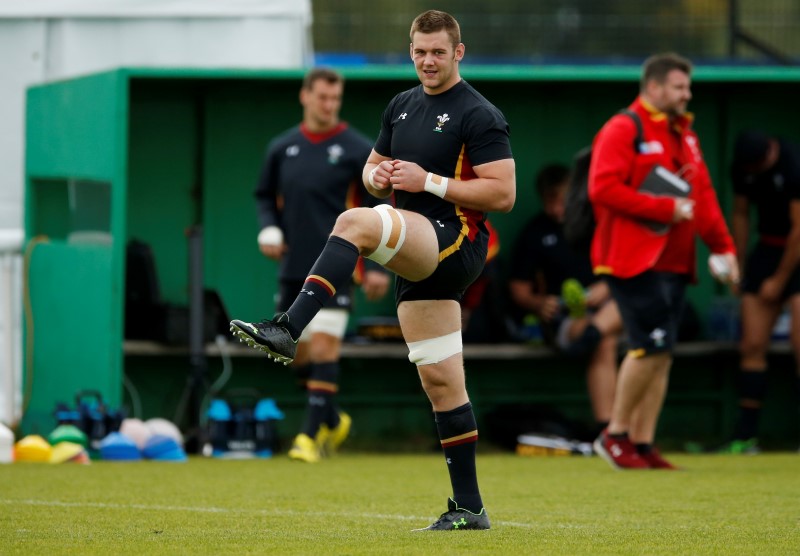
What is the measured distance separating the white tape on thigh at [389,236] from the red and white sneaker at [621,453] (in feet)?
13.0

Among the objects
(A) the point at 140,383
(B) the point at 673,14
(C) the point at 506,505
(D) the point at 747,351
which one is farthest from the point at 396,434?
(B) the point at 673,14

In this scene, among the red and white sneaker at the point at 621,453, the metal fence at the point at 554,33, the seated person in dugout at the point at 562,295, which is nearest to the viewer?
the red and white sneaker at the point at 621,453

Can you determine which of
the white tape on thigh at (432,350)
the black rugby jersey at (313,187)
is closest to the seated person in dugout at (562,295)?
the black rugby jersey at (313,187)

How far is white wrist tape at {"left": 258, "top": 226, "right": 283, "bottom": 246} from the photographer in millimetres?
10703

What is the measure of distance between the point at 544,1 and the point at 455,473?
55.6 ft

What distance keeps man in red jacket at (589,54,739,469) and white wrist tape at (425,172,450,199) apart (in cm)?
351

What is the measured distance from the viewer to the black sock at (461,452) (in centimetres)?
608

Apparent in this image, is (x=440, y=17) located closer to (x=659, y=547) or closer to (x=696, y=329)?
(x=659, y=547)

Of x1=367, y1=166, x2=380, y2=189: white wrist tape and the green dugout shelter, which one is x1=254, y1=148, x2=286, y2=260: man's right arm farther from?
x1=367, y1=166, x2=380, y2=189: white wrist tape

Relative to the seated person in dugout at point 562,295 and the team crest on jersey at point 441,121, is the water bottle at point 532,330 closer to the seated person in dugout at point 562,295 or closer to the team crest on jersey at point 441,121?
the seated person in dugout at point 562,295

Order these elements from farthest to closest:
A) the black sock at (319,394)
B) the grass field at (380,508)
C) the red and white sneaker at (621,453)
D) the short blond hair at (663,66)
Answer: the black sock at (319,394), the short blond hair at (663,66), the red and white sneaker at (621,453), the grass field at (380,508)

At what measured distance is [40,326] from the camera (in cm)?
1203

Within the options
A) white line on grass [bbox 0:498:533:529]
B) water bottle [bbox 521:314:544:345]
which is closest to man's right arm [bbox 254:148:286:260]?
water bottle [bbox 521:314:544:345]

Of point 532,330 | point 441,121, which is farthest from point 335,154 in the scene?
point 441,121
